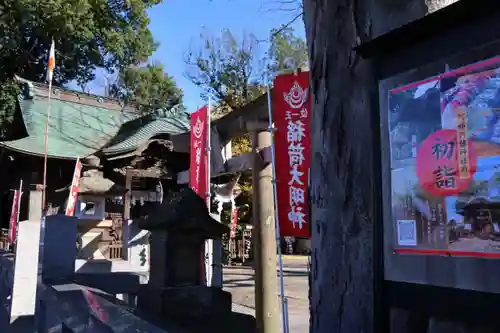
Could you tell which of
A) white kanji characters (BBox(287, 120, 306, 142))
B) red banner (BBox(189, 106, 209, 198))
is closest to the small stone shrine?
white kanji characters (BBox(287, 120, 306, 142))

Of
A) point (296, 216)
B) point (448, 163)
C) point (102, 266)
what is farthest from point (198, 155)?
point (448, 163)

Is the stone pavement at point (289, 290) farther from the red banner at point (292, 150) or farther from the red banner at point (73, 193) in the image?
the red banner at point (73, 193)

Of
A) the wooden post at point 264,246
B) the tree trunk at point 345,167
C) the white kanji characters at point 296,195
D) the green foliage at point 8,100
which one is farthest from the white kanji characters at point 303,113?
the green foliage at point 8,100

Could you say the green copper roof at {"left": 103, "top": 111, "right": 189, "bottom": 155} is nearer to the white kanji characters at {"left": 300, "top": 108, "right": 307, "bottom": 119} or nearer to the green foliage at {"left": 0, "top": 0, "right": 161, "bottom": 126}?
the green foliage at {"left": 0, "top": 0, "right": 161, "bottom": 126}

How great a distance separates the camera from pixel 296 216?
5.29 meters

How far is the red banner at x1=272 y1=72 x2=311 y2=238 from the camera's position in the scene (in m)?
5.30

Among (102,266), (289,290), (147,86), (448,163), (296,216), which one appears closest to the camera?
(448,163)

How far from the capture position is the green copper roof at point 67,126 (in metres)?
12.8

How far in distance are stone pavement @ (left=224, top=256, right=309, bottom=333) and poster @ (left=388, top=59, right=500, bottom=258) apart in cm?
659

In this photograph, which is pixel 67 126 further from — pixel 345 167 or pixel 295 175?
pixel 345 167

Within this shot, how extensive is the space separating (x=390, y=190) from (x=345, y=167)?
0.91 ft

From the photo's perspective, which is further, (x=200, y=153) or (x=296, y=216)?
(x=200, y=153)

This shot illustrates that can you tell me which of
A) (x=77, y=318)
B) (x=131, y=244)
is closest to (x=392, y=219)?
(x=77, y=318)

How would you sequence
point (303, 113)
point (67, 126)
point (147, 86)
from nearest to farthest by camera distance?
point (303, 113) → point (67, 126) → point (147, 86)
